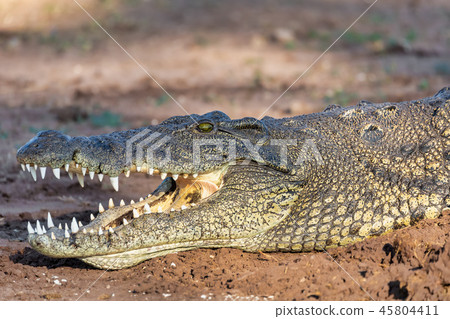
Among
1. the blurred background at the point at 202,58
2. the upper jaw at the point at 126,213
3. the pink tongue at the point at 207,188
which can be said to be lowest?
the upper jaw at the point at 126,213

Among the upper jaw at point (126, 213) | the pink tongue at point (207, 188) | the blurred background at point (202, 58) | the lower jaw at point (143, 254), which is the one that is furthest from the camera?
the blurred background at point (202, 58)

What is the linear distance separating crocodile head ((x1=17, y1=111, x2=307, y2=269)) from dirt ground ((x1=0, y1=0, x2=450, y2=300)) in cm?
20

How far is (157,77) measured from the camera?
40.0ft

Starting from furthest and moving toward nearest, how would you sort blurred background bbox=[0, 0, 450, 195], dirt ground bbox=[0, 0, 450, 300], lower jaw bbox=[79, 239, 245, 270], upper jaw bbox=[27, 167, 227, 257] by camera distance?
blurred background bbox=[0, 0, 450, 195] → lower jaw bbox=[79, 239, 245, 270] → upper jaw bbox=[27, 167, 227, 257] → dirt ground bbox=[0, 0, 450, 300]

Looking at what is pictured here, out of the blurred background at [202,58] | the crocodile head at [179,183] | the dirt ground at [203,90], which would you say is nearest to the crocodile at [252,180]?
the crocodile head at [179,183]

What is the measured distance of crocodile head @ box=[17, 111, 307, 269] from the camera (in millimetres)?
4105

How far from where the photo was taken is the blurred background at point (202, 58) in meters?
10.2

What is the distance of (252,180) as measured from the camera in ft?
14.3

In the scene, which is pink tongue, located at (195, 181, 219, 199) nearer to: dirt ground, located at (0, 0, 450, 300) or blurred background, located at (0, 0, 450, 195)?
dirt ground, located at (0, 0, 450, 300)

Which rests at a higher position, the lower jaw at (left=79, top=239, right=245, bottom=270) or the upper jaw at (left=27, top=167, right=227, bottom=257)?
the upper jaw at (left=27, top=167, right=227, bottom=257)

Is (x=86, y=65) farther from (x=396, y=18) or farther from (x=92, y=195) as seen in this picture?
(x=396, y=18)

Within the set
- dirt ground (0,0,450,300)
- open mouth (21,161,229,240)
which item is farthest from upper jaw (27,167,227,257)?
dirt ground (0,0,450,300)

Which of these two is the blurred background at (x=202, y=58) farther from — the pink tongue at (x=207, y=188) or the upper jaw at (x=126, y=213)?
the pink tongue at (x=207, y=188)

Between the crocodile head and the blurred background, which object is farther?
the blurred background
